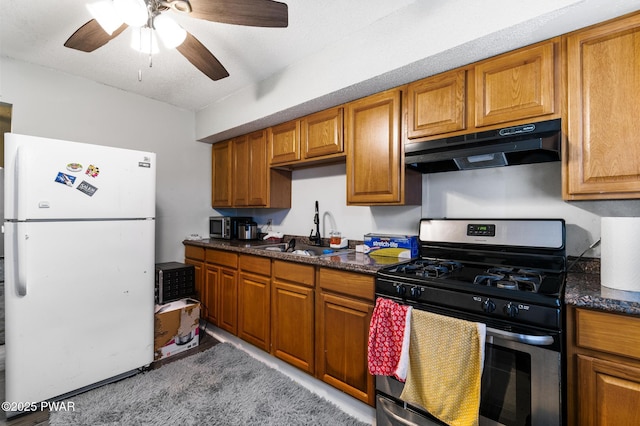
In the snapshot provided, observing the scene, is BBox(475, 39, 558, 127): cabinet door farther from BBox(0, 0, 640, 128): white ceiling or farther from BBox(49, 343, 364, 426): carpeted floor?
BBox(49, 343, 364, 426): carpeted floor

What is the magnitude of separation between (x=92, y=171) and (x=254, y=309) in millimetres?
1559

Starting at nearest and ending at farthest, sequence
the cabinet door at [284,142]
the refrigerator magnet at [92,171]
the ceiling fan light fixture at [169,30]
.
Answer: the ceiling fan light fixture at [169,30]
the refrigerator magnet at [92,171]
the cabinet door at [284,142]

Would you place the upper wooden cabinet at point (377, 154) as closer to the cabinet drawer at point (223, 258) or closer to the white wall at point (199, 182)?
the white wall at point (199, 182)

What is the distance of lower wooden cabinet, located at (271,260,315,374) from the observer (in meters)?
2.02

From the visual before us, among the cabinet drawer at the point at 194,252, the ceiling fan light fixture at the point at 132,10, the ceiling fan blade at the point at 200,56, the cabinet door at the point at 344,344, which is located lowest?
the cabinet door at the point at 344,344

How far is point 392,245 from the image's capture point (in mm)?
2121

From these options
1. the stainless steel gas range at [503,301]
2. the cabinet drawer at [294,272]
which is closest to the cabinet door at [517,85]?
the stainless steel gas range at [503,301]

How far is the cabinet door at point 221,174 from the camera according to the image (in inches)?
132

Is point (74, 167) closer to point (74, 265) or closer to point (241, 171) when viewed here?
point (74, 265)

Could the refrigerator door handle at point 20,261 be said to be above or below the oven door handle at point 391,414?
above

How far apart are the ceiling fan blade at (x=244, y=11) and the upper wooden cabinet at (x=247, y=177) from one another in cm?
154

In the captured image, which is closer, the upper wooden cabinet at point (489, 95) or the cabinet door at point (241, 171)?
the upper wooden cabinet at point (489, 95)

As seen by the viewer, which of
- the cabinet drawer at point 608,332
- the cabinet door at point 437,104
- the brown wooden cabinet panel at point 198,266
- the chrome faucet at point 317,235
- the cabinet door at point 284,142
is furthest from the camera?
the brown wooden cabinet panel at point 198,266

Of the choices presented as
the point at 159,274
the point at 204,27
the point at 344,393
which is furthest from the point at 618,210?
the point at 159,274
